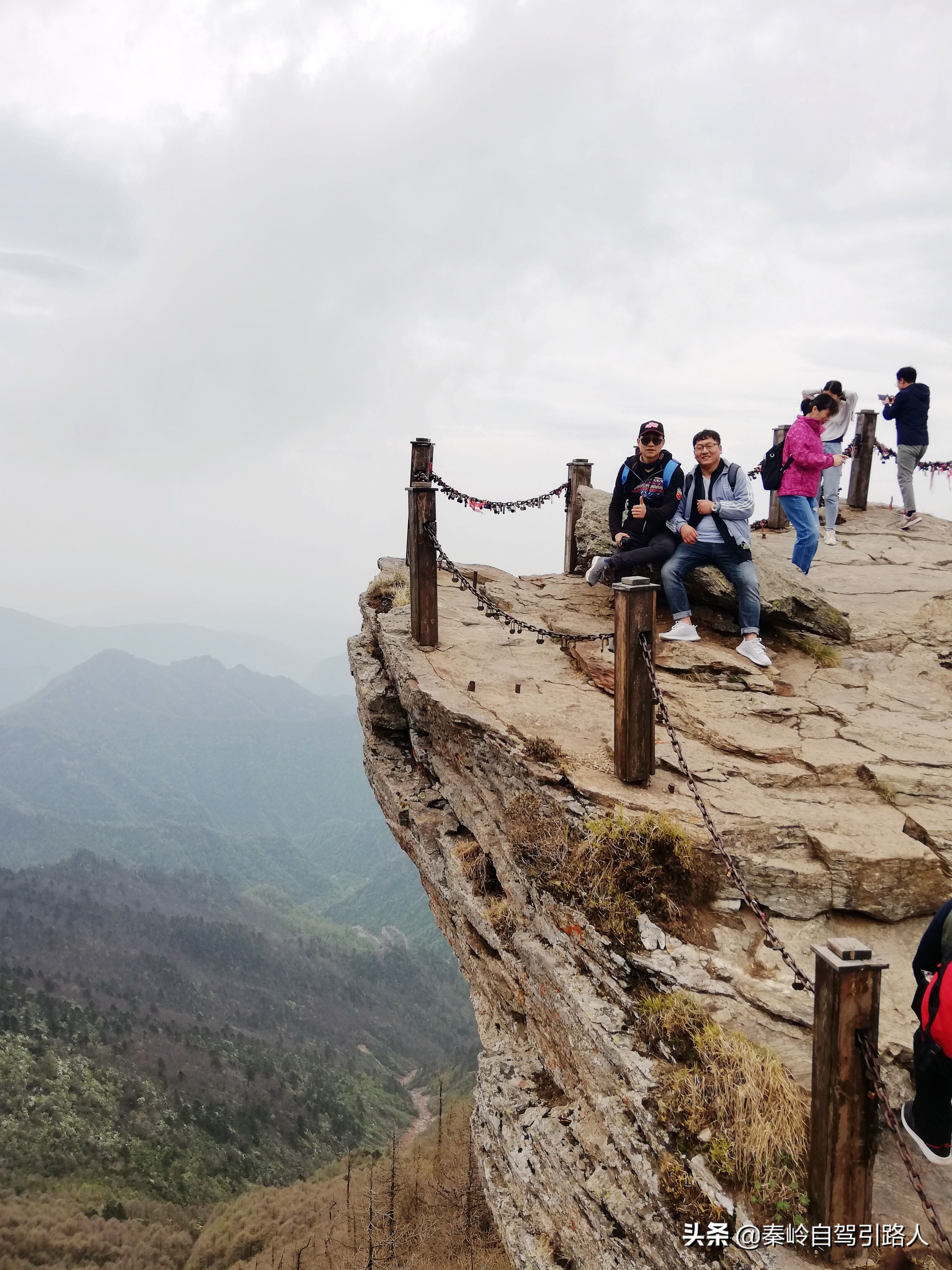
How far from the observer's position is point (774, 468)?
9.44 m

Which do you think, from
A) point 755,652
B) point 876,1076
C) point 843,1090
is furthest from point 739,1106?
point 755,652

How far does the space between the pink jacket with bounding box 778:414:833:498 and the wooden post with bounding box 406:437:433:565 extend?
4366 mm

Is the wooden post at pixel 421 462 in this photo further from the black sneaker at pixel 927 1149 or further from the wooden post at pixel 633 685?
the black sneaker at pixel 927 1149

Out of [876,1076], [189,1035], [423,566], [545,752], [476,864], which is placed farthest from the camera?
[189,1035]

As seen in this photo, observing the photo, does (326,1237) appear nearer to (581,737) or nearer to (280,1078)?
(581,737)

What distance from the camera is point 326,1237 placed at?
97.2 ft

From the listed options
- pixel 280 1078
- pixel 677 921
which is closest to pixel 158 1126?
pixel 280 1078

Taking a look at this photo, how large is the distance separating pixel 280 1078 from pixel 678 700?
80.1m

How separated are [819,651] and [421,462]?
17.3ft

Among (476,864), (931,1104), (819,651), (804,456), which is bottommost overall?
(476,864)

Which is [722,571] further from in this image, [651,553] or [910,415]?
[910,415]

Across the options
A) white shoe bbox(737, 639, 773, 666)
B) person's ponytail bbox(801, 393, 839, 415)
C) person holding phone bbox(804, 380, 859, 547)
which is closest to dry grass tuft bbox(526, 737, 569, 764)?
white shoe bbox(737, 639, 773, 666)

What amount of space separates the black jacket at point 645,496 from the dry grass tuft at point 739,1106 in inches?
212

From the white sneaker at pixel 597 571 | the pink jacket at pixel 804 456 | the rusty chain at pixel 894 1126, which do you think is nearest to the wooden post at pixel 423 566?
the white sneaker at pixel 597 571
